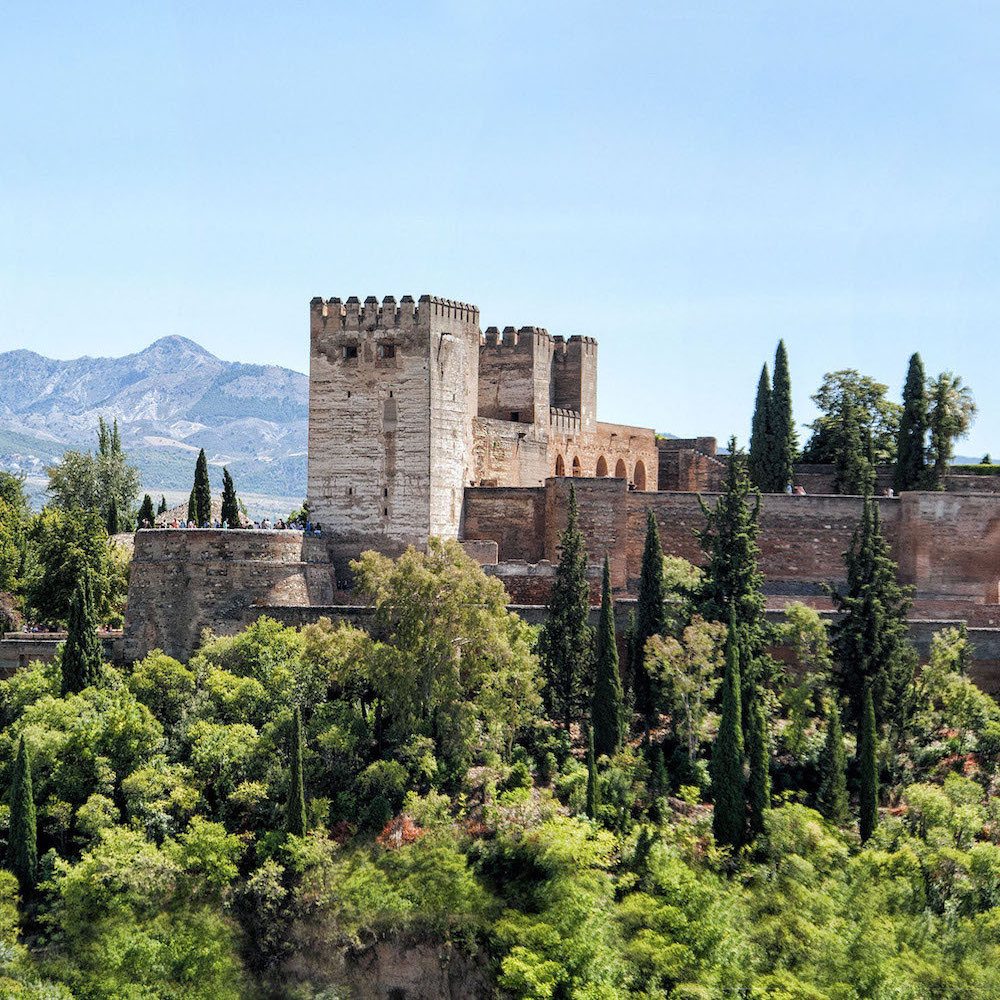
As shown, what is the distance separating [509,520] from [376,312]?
7384 mm

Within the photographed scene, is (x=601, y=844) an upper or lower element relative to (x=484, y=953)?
upper

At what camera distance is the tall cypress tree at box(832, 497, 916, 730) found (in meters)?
40.9

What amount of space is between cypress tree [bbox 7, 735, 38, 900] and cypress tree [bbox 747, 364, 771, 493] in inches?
1040

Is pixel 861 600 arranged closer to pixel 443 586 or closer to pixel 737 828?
pixel 737 828

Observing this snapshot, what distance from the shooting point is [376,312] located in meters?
49.2

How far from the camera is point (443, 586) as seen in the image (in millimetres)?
Result: 40531

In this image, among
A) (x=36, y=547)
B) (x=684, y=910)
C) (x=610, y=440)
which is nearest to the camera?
(x=684, y=910)

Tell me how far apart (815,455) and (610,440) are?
8037mm

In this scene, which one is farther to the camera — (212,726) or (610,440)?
(610,440)

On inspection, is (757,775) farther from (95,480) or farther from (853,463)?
(95,480)

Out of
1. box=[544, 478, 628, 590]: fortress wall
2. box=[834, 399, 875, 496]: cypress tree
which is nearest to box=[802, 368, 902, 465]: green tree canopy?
box=[834, 399, 875, 496]: cypress tree

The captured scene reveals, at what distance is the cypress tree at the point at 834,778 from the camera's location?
126ft

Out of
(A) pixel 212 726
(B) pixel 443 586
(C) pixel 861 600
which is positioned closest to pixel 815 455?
(C) pixel 861 600

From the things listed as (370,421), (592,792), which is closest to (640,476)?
(370,421)
